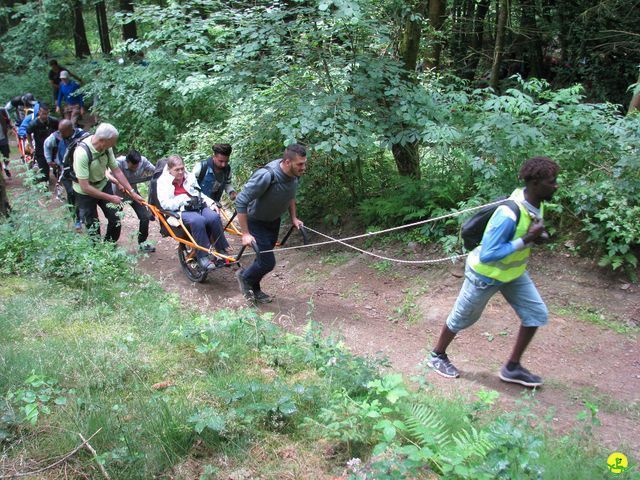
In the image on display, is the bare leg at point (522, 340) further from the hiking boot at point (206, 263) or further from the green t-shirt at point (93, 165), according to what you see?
the green t-shirt at point (93, 165)

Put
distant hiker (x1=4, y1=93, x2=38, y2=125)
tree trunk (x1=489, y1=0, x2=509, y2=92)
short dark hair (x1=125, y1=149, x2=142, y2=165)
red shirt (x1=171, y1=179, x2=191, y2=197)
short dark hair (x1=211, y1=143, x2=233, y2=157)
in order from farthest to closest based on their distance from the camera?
1. distant hiker (x1=4, y1=93, x2=38, y2=125)
2. tree trunk (x1=489, y1=0, x2=509, y2=92)
3. short dark hair (x1=125, y1=149, x2=142, y2=165)
4. short dark hair (x1=211, y1=143, x2=233, y2=157)
5. red shirt (x1=171, y1=179, x2=191, y2=197)

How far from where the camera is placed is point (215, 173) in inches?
323

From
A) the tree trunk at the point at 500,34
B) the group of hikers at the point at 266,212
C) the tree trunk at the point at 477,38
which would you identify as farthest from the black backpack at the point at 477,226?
the tree trunk at the point at 477,38

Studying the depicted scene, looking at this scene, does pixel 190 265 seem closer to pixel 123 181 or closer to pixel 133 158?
pixel 123 181

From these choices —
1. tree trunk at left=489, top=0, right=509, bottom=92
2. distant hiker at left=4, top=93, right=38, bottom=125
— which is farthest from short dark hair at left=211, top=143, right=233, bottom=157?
tree trunk at left=489, top=0, right=509, bottom=92

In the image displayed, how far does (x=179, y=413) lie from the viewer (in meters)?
3.29

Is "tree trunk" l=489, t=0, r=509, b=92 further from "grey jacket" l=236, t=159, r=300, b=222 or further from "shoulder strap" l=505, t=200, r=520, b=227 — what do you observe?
"shoulder strap" l=505, t=200, r=520, b=227

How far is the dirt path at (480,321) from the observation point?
16.0ft

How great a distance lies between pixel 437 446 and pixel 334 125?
5.07m

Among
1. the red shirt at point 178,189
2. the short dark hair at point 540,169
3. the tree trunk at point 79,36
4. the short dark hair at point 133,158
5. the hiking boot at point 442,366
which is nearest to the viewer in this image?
the short dark hair at point 540,169

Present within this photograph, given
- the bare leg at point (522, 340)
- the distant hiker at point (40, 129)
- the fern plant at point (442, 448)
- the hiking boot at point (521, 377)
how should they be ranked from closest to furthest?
the fern plant at point (442, 448) → the bare leg at point (522, 340) → the hiking boot at point (521, 377) → the distant hiker at point (40, 129)

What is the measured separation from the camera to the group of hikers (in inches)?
171

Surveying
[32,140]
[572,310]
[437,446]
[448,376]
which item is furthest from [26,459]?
[32,140]

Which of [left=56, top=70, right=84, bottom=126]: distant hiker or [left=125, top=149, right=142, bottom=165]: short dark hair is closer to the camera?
[left=125, top=149, right=142, bottom=165]: short dark hair
